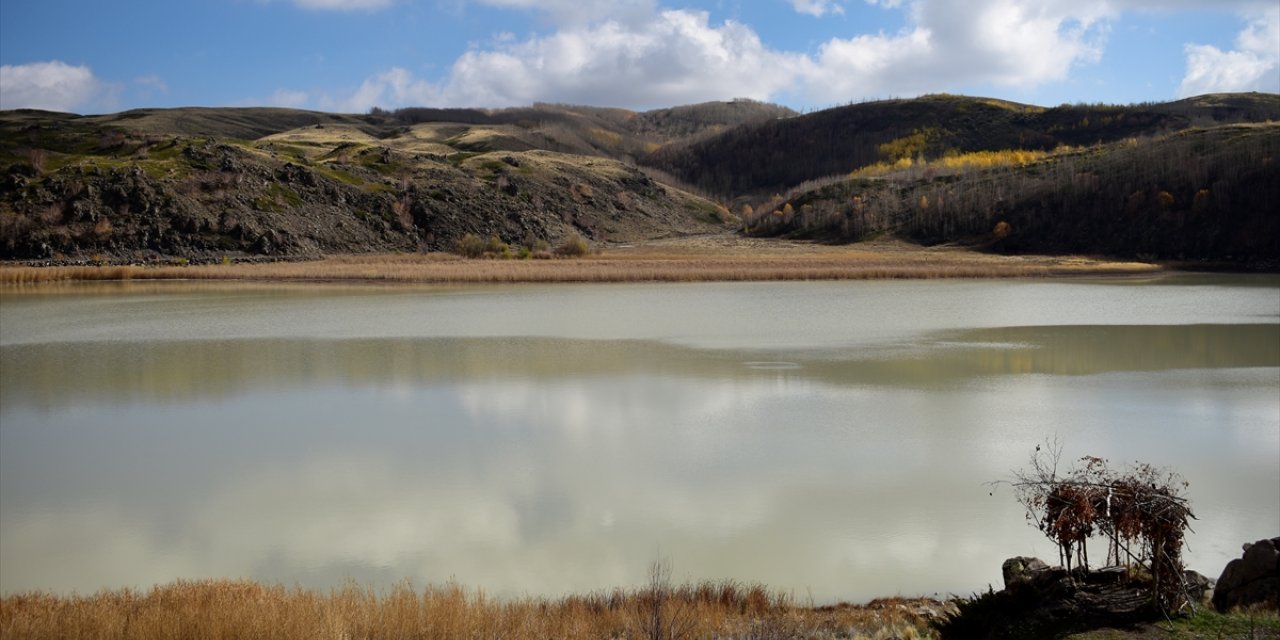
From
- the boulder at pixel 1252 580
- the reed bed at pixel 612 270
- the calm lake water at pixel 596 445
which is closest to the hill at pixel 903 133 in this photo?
the reed bed at pixel 612 270

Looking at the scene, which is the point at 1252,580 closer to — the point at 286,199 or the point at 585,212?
the point at 286,199

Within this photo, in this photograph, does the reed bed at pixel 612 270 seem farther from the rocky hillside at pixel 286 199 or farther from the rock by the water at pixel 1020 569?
the rock by the water at pixel 1020 569

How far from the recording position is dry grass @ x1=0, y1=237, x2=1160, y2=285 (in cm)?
4706

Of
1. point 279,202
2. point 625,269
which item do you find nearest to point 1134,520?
point 625,269

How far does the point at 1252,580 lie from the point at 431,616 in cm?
560

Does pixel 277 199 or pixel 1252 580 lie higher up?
pixel 277 199

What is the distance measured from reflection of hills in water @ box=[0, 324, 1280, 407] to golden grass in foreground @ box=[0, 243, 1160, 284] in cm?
2387

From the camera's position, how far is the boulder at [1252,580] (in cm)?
662

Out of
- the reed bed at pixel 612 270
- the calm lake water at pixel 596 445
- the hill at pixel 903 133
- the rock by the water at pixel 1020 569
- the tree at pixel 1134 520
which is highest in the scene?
the hill at pixel 903 133

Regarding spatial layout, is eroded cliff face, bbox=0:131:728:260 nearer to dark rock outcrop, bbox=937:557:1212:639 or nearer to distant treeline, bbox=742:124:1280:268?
distant treeline, bbox=742:124:1280:268

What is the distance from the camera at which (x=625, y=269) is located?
50.5m

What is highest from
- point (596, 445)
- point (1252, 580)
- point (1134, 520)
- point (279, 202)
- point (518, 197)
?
point (518, 197)

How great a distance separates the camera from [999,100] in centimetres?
15525

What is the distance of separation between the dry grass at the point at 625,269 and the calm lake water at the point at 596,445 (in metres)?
21.3
